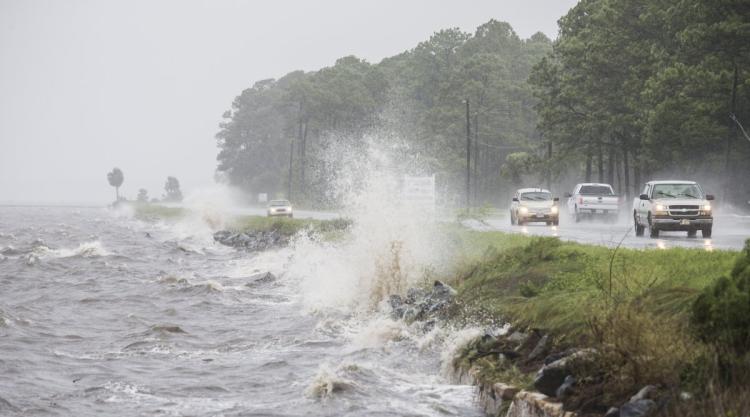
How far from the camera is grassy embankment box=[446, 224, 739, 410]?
9086mm

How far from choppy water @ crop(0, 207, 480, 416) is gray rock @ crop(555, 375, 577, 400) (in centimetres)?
192

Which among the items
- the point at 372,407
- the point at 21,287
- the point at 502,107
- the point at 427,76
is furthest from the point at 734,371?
the point at 427,76

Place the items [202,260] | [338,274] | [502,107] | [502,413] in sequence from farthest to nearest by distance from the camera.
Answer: [502,107], [202,260], [338,274], [502,413]

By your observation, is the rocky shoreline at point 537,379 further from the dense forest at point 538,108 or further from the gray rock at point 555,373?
the dense forest at point 538,108

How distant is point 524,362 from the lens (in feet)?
Result: 39.0

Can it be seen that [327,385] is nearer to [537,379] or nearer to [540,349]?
[540,349]

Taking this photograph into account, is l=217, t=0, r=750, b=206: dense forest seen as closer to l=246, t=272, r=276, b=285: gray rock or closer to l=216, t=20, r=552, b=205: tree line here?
l=216, t=20, r=552, b=205: tree line

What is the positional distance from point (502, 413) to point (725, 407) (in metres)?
3.61

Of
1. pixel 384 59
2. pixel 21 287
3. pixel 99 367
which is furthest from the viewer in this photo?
pixel 384 59

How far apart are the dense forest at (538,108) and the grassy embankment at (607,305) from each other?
103 feet

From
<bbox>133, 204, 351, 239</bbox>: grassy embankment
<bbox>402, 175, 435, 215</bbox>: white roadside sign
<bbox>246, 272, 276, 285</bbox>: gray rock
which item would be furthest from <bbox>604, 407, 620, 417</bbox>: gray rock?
<bbox>402, 175, 435, 215</bbox>: white roadside sign

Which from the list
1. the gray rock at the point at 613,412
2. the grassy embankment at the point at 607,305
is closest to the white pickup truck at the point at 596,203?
the grassy embankment at the point at 607,305

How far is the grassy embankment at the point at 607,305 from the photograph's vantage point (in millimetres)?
9086

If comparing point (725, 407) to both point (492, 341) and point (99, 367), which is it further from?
point (99, 367)
